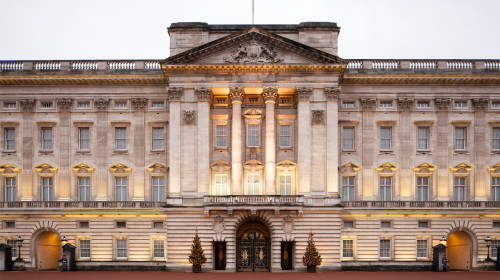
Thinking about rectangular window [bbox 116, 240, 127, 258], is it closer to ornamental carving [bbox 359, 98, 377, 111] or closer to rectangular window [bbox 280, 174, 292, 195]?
rectangular window [bbox 280, 174, 292, 195]

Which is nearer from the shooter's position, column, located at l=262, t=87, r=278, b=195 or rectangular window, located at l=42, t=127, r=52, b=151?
column, located at l=262, t=87, r=278, b=195

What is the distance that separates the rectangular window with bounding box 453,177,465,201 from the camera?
5034 cm

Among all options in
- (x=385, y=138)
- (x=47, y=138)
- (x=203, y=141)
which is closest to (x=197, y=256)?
(x=203, y=141)

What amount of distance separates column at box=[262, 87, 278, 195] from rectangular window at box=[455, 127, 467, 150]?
16287 millimetres

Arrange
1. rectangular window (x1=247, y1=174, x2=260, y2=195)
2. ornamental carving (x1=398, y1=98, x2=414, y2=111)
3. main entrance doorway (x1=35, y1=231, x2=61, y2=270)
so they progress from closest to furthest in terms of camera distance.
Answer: rectangular window (x1=247, y1=174, x2=260, y2=195), main entrance doorway (x1=35, y1=231, x2=61, y2=270), ornamental carving (x1=398, y1=98, x2=414, y2=111)

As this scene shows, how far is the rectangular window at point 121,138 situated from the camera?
168ft

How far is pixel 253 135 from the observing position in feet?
163

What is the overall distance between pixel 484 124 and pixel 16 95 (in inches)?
1627

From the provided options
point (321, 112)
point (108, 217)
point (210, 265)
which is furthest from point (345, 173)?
point (108, 217)

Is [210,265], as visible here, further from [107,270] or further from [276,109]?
[276,109]

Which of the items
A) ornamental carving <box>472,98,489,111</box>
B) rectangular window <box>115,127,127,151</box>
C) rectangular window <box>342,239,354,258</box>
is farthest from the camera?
rectangular window <box>115,127,127,151</box>

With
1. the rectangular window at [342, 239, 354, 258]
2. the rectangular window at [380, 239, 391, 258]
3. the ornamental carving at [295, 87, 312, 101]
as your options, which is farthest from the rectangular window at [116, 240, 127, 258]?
the rectangular window at [380, 239, 391, 258]

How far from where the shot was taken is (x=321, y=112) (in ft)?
158

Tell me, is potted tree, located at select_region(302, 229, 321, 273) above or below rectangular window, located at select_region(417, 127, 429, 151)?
below
